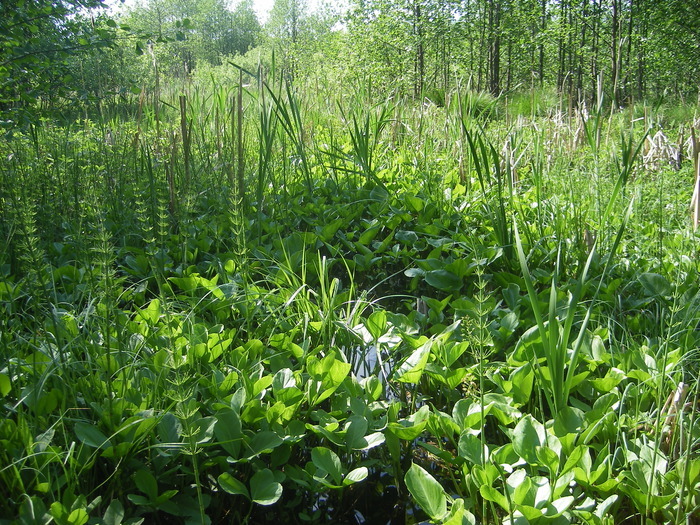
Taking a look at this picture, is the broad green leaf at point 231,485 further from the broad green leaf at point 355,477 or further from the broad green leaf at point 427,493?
the broad green leaf at point 427,493

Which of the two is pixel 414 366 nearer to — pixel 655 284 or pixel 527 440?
pixel 527 440

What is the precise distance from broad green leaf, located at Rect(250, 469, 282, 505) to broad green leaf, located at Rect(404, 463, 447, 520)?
25 centimetres

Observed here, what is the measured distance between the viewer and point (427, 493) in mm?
1020

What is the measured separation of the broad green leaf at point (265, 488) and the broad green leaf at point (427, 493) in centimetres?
25

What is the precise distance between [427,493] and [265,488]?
32cm

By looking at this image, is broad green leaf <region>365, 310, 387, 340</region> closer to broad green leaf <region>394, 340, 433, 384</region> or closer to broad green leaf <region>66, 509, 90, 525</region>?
broad green leaf <region>394, 340, 433, 384</region>

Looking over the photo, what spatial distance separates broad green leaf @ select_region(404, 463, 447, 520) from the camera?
39.4 inches

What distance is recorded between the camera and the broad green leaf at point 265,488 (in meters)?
1.02

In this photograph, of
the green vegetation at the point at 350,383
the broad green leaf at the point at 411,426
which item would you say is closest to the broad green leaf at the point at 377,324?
the green vegetation at the point at 350,383

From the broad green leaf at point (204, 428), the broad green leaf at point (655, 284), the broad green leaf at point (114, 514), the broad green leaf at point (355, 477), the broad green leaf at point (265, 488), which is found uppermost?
the broad green leaf at point (655, 284)

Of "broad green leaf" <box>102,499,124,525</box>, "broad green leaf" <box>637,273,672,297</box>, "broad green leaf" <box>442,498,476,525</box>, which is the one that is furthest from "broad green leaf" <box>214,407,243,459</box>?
"broad green leaf" <box>637,273,672,297</box>

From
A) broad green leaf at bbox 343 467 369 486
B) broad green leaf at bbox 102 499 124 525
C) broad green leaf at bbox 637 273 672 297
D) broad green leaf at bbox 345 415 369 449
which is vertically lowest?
broad green leaf at bbox 343 467 369 486

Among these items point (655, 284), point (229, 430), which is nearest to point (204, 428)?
point (229, 430)

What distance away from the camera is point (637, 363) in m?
1.37
